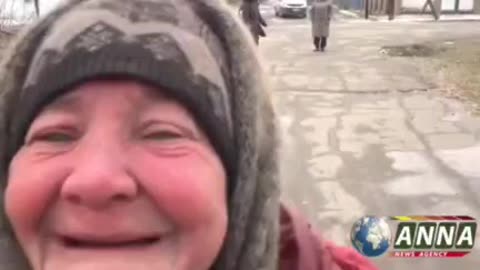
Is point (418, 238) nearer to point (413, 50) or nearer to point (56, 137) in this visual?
point (56, 137)

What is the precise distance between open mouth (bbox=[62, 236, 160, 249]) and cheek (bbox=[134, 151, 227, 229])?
52 mm

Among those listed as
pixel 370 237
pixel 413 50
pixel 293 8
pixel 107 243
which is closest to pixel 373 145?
pixel 370 237

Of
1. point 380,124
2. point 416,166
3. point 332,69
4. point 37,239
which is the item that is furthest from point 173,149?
point 332,69

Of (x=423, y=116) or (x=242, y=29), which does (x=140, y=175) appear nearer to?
(x=242, y=29)

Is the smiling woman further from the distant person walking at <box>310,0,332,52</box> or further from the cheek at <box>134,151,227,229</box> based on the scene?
the distant person walking at <box>310,0,332,52</box>

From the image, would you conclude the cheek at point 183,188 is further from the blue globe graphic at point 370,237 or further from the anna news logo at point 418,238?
the anna news logo at point 418,238

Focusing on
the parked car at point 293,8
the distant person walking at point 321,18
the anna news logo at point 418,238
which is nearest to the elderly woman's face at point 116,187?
the anna news logo at point 418,238

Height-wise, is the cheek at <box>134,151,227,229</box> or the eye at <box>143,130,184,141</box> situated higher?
the eye at <box>143,130,184,141</box>

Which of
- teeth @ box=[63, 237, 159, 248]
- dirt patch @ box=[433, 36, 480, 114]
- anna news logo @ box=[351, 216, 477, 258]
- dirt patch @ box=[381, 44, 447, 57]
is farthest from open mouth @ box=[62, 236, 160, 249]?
dirt patch @ box=[381, 44, 447, 57]

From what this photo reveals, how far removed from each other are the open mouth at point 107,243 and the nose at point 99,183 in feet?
0.19

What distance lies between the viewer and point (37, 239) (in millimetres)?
1247

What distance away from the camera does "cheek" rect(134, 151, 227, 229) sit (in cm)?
119

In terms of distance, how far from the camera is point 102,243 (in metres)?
1.19

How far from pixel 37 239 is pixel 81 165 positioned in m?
0.16
